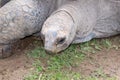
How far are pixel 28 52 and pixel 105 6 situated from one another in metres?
0.89

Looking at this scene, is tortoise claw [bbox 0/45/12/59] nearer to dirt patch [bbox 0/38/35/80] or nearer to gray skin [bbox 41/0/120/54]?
dirt patch [bbox 0/38/35/80]

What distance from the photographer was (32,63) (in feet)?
10.3

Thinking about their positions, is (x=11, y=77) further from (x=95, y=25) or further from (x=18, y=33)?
(x=95, y=25)

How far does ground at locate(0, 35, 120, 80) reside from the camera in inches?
117

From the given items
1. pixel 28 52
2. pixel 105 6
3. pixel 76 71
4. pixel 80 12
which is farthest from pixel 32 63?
pixel 105 6

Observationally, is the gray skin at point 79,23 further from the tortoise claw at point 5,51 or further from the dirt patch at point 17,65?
the tortoise claw at point 5,51

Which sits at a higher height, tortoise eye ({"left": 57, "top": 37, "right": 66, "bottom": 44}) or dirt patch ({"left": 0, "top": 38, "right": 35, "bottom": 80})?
tortoise eye ({"left": 57, "top": 37, "right": 66, "bottom": 44})

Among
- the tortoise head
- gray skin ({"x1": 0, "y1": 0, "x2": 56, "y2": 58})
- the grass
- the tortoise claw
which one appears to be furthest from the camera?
the tortoise claw

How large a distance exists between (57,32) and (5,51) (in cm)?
95

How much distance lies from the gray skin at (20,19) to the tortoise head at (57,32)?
472mm

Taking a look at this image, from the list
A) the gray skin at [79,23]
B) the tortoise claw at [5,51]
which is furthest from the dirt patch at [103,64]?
the tortoise claw at [5,51]

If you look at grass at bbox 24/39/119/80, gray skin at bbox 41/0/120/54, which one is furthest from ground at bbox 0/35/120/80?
gray skin at bbox 41/0/120/54

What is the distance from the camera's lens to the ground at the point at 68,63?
2.96 metres

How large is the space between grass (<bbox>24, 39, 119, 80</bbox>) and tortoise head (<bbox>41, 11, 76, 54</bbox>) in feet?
1.45
